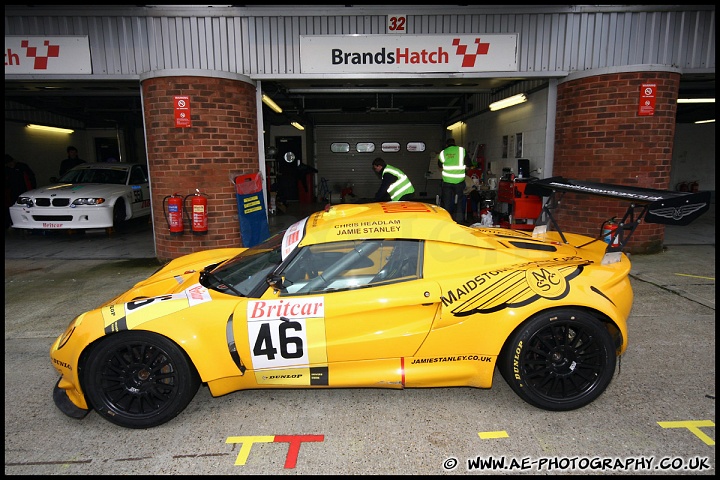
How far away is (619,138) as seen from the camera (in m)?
7.23

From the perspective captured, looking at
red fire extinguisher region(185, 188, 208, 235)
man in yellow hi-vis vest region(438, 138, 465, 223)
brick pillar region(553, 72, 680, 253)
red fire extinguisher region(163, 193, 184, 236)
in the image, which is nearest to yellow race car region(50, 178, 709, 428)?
red fire extinguisher region(185, 188, 208, 235)

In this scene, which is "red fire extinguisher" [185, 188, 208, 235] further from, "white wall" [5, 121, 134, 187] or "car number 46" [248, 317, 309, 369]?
"white wall" [5, 121, 134, 187]

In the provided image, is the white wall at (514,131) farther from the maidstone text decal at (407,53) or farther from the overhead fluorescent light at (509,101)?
the maidstone text decal at (407,53)

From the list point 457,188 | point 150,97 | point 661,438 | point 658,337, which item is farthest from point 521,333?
point 150,97

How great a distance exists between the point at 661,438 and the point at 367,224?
2.33 m

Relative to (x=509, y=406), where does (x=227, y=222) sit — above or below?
above

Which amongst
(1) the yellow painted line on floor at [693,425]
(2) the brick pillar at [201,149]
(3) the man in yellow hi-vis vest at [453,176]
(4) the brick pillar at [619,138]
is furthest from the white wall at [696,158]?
(1) the yellow painted line on floor at [693,425]

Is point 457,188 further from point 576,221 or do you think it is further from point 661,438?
point 661,438

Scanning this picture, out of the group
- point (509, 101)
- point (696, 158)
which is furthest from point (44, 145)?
point (696, 158)

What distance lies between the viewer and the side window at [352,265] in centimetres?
301

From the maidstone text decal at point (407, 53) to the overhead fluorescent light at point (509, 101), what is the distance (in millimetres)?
1672

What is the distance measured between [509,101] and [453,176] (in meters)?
2.38

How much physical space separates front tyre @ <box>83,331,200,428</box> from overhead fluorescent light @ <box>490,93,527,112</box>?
8570 millimetres

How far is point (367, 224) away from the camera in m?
3.19
